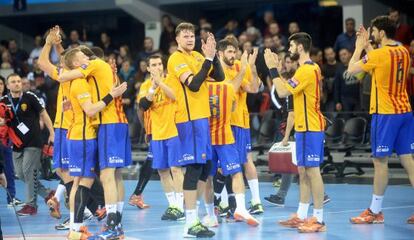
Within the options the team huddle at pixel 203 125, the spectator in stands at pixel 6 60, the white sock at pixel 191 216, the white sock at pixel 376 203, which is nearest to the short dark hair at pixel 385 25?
the team huddle at pixel 203 125

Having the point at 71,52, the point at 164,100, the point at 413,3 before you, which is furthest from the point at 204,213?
the point at 413,3

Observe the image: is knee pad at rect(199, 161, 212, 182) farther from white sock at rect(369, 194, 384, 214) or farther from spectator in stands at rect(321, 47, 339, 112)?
spectator in stands at rect(321, 47, 339, 112)

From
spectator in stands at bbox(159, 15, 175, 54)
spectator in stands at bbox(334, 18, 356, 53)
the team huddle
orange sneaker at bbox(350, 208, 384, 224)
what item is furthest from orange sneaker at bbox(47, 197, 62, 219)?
spectator in stands at bbox(159, 15, 175, 54)

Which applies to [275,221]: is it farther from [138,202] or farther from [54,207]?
[54,207]

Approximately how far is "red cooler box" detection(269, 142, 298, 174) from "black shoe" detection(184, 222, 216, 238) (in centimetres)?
301

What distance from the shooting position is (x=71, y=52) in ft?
33.3

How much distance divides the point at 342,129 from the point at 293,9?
6398 millimetres

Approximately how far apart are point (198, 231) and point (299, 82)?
199cm

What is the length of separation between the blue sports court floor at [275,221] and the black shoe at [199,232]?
16 cm

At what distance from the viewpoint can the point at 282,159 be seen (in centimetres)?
1302

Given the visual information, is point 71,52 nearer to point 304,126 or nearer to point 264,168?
point 304,126

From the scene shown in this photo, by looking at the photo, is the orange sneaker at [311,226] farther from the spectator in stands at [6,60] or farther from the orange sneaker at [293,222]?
the spectator in stands at [6,60]

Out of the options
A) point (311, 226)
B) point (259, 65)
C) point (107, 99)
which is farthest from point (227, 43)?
point (259, 65)

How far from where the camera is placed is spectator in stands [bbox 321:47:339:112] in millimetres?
18183
